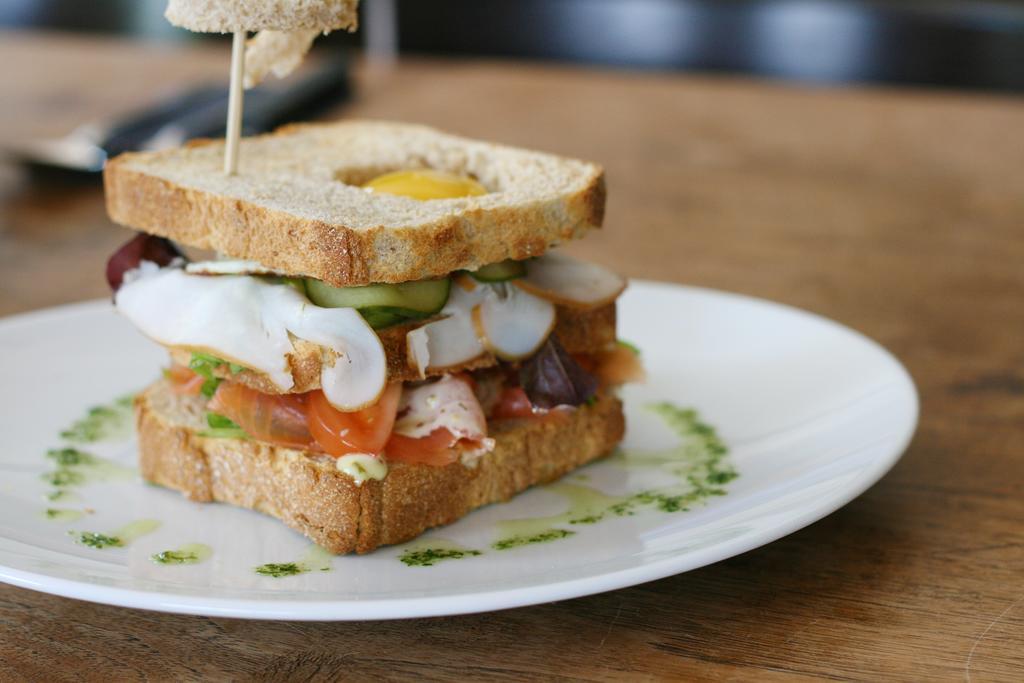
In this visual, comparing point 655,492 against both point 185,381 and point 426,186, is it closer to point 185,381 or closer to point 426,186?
point 426,186

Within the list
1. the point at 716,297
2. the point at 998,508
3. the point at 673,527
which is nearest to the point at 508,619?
the point at 673,527

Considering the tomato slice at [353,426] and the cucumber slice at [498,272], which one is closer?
the tomato slice at [353,426]

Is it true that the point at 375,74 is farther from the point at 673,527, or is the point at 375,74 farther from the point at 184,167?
the point at 673,527

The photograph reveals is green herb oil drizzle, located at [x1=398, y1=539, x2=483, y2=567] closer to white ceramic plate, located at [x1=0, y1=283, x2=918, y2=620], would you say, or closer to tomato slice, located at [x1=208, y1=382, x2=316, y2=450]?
white ceramic plate, located at [x1=0, y1=283, x2=918, y2=620]

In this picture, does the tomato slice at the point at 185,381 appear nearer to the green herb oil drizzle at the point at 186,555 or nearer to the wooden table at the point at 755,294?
the green herb oil drizzle at the point at 186,555

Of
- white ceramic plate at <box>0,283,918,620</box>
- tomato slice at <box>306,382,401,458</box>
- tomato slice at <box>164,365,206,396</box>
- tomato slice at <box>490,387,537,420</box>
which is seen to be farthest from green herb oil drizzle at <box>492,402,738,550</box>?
tomato slice at <box>164,365,206,396</box>

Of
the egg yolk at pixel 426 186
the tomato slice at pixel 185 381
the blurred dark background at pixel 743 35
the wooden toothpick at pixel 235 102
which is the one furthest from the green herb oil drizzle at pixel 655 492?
the blurred dark background at pixel 743 35
